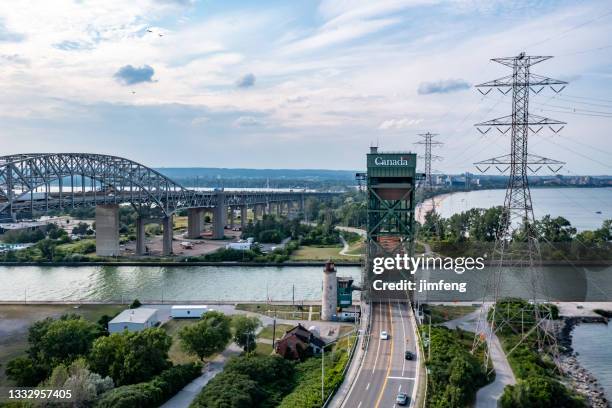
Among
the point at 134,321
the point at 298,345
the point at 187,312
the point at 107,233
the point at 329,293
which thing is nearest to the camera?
the point at 298,345

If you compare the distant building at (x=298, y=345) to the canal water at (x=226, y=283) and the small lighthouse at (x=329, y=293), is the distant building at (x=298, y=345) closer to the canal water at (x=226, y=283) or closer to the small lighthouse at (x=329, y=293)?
the small lighthouse at (x=329, y=293)

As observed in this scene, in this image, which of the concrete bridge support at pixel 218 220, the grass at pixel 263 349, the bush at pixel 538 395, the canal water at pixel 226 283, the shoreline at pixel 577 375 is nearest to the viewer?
the bush at pixel 538 395

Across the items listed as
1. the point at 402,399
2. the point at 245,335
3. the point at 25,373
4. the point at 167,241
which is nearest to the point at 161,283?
the point at 167,241

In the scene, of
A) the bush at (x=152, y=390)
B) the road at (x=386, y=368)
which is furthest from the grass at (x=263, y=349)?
the road at (x=386, y=368)

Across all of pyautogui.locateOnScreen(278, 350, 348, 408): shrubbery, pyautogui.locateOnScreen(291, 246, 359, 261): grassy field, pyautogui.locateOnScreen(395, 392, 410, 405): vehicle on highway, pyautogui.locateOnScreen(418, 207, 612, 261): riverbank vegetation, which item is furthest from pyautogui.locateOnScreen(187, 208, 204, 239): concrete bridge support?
pyautogui.locateOnScreen(395, 392, 410, 405): vehicle on highway

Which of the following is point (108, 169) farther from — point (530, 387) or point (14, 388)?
point (530, 387)

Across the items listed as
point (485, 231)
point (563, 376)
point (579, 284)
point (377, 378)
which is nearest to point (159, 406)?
point (377, 378)

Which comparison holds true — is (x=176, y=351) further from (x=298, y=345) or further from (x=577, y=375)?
(x=577, y=375)
